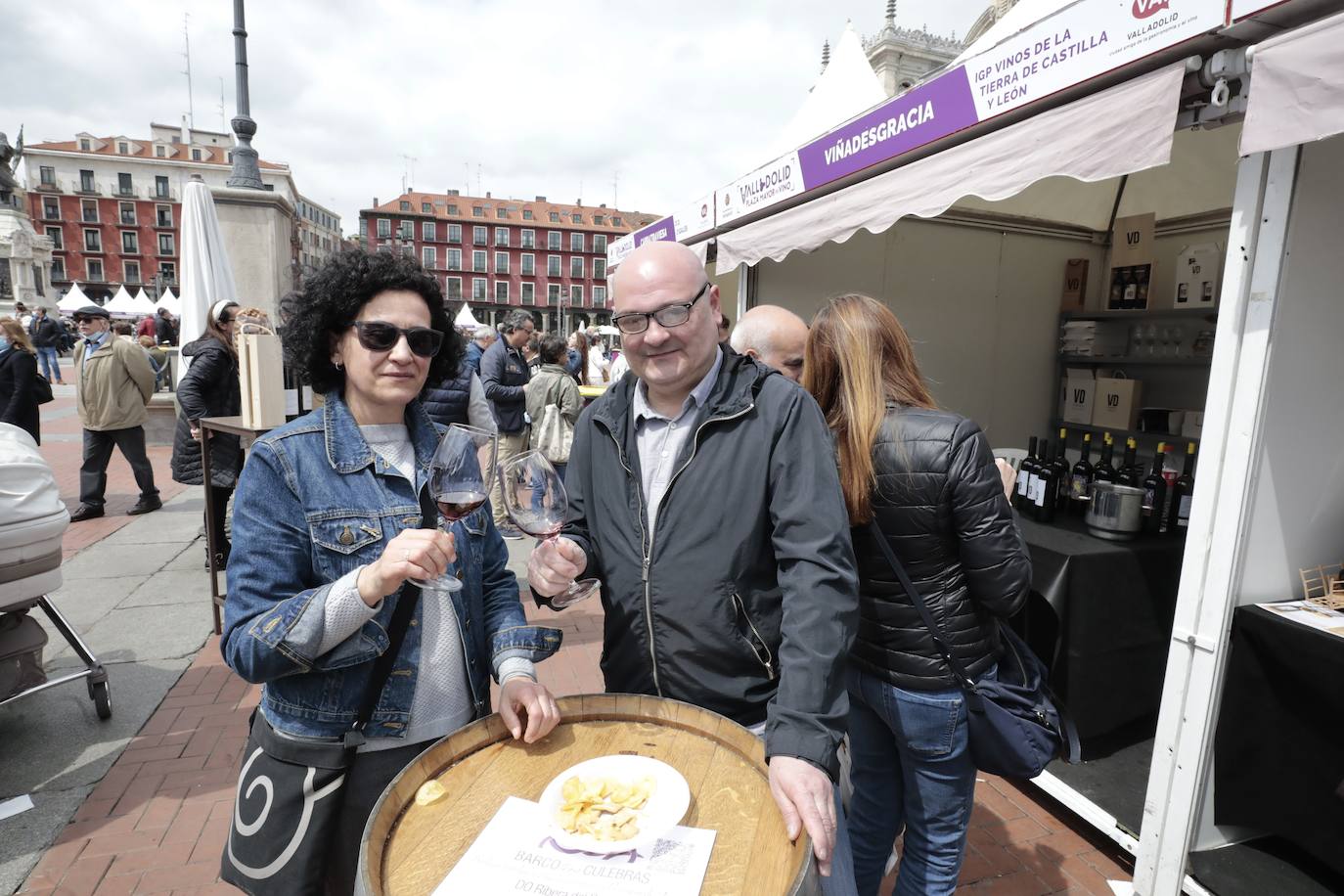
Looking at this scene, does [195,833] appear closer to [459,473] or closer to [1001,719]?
[459,473]

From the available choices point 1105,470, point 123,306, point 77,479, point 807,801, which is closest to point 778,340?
point 1105,470

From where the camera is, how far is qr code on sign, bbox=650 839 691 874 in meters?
0.97

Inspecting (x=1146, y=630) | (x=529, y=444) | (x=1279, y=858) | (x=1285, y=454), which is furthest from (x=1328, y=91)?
(x=529, y=444)

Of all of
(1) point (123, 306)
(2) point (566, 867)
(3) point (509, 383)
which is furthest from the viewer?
(1) point (123, 306)

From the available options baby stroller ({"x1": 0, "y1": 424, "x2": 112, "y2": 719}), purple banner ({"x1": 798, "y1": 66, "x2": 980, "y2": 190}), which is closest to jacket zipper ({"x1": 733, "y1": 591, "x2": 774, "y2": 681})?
purple banner ({"x1": 798, "y1": 66, "x2": 980, "y2": 190})

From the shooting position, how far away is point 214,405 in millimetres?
4902

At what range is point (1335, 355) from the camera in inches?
80.9

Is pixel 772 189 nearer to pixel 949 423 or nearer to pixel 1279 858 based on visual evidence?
pixel 949 423

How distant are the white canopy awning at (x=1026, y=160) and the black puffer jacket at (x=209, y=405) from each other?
161 inches

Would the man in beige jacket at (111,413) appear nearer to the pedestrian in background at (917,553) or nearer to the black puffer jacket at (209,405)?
the black puffer jacket at (209,405)

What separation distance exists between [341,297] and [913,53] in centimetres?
5232

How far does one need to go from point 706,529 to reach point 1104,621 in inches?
92.8

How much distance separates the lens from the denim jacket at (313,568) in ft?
4.05

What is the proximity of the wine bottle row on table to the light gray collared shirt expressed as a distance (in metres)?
2.54
